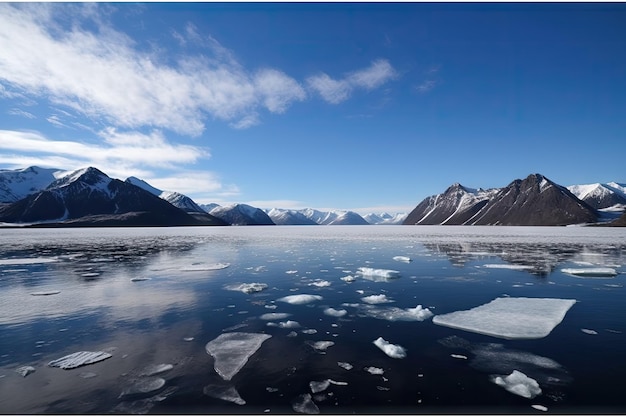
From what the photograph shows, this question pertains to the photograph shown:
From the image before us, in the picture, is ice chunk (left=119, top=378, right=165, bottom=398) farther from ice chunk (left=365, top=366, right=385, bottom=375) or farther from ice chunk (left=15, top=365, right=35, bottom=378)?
ice chunk (left=365, top=366, right=385, bottom=375)

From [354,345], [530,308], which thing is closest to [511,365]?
[354,345]

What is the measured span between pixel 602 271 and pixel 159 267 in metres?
36.6

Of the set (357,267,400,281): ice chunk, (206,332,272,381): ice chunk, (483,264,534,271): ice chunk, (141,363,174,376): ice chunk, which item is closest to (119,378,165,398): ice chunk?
(141,363,174,376): ice chunk

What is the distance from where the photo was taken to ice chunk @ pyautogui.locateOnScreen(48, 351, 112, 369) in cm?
919

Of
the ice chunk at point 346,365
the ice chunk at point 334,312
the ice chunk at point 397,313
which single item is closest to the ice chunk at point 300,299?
the ice chunk at point 334,312

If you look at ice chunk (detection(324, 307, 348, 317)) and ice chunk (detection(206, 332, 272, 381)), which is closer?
ice chunk (detection(206, 332, 272, 381))

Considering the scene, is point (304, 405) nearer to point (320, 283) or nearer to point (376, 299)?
point (376, 299)

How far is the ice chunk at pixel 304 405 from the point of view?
23.1 feet

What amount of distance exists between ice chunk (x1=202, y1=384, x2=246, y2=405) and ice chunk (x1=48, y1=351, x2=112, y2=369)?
4317mm

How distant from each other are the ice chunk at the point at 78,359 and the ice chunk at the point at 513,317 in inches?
489

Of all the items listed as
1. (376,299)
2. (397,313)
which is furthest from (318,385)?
(376,299)

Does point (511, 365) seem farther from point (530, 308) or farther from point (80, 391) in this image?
point (80, 391)

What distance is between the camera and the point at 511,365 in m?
9.07

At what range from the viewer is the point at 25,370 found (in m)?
8.84
